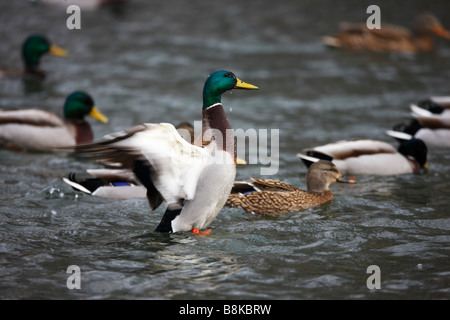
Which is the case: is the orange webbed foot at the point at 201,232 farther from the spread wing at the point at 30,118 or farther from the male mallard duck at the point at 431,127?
the male mallard duck at the point at 431,127

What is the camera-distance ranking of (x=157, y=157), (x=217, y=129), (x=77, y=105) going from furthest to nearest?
(x=77, y=105), (x=217, y=129), (x=157, y=157)

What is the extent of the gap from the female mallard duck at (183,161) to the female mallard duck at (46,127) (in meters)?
3.47

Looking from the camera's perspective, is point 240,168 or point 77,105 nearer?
point 240,168

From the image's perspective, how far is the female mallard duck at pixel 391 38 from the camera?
13.5 meters

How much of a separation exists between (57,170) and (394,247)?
4.07 meters

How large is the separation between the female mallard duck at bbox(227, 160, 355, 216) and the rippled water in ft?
0.37

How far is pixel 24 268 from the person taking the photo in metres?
5.39

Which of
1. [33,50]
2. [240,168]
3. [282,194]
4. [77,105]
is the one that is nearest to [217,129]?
[282,194]

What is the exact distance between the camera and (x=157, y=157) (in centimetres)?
538

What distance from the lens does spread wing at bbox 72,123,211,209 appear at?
5.27 meters

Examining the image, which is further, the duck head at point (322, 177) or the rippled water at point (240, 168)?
the duck head at point (322, 177)

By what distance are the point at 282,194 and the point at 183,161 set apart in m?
1.58

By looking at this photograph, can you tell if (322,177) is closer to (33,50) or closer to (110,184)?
(110,184)

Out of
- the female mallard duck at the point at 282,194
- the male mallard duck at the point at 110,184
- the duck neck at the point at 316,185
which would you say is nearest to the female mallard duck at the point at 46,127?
the male mallard duck at the point at 110,184
